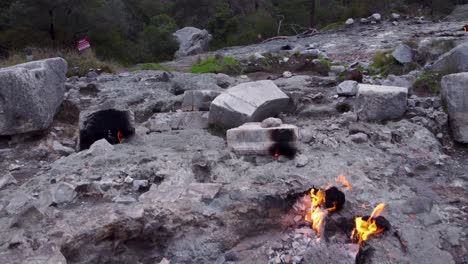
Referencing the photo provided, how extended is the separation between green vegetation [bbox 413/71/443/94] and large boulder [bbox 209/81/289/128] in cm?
187

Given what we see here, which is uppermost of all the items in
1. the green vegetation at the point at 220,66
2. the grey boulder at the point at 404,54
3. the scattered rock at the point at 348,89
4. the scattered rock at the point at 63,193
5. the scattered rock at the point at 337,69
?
the scattered rock at the point at 63,193

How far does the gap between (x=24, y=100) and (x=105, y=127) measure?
0.93 metres

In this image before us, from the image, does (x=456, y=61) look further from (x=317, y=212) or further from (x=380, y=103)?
(x=317, y=212)

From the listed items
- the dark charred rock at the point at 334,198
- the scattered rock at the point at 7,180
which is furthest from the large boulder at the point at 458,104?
the scattered rock at the point at 7,180

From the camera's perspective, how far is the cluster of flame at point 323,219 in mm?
3184

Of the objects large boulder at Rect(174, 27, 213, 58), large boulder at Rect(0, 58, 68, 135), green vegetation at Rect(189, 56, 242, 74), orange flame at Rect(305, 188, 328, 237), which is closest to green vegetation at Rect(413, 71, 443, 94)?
orange flame at Rect(305, 188, 328, 237)

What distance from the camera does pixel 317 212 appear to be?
3367mm

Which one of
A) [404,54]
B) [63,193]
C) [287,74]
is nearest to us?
[63,193]

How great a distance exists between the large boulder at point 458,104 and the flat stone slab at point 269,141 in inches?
69.2

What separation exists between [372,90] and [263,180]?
71.3 inches

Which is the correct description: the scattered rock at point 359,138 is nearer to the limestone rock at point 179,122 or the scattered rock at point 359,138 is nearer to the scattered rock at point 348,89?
the scattered rock at point 348,89

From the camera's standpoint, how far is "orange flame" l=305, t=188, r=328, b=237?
3.29 m

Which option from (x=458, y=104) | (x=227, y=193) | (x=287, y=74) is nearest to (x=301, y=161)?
(x=227, y=193)

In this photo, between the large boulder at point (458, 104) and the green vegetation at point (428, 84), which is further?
the green vegetation at point (428, 84)
